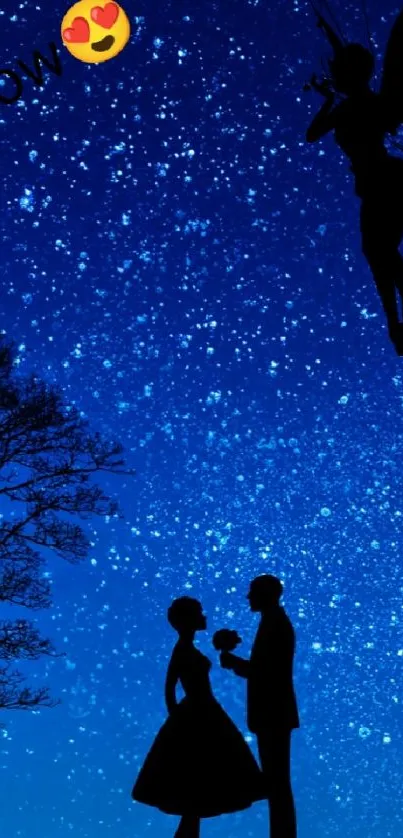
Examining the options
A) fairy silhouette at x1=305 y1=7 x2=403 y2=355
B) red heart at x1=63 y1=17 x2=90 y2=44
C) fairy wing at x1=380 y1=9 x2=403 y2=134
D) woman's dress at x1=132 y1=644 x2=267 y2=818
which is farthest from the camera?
red heart at x1=63 y1=17 x2=90 y2=44

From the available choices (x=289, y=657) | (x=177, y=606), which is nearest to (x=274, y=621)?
(x=289, y=657)

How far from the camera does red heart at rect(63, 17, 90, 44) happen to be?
5091mm

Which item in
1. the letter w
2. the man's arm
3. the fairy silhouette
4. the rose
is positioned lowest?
the man's arm

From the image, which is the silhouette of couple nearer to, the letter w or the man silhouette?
the man silhouette

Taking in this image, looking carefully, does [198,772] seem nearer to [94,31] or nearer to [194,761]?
[194,761]

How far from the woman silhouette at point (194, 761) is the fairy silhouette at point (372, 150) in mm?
2551

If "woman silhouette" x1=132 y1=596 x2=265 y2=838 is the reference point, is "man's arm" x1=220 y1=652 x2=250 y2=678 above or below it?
above

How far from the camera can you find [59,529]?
11516 mm

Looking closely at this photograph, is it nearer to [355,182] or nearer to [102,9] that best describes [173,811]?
[355,182]

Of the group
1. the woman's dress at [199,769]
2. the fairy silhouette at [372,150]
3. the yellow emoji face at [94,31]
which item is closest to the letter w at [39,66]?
the yellow emoji face at [94,31]

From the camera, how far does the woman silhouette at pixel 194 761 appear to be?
423cm

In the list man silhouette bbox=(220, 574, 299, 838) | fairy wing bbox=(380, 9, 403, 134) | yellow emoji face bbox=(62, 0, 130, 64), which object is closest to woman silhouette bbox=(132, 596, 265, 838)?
man silhouette bbox=(220, 574, 299, 838)

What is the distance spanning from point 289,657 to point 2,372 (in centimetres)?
830

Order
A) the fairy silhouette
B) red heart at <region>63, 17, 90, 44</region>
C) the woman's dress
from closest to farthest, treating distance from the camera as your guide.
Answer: the fairy silhouette → the woman's dress → red heart at <region>63, 17, 90, 44</region>
